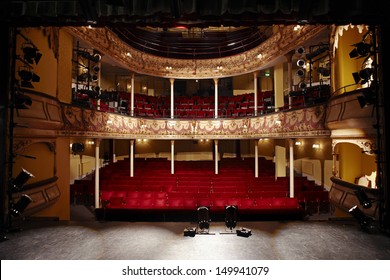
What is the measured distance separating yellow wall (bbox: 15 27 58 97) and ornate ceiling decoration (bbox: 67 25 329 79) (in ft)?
4.37

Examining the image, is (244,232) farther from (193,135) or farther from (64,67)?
(193,135)

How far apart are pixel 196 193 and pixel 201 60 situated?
7.74 m

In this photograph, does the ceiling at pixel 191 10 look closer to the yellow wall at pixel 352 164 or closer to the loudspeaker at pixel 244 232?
the loudspeaker at pixel 244 232

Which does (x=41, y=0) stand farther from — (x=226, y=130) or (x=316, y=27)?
(x=226, y=130)

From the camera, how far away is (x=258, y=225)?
175 inches

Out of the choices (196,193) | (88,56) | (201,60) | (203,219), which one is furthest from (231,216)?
(201,60)

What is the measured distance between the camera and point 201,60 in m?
13.5

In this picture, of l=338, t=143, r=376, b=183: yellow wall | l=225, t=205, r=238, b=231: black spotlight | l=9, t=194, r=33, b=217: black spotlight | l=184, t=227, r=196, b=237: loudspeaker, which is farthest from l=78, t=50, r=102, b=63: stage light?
l=338, t=143, r=376, b=183: yellow wall

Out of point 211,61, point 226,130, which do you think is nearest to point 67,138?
point 226,130

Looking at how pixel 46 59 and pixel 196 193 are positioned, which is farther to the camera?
pixel 196 193

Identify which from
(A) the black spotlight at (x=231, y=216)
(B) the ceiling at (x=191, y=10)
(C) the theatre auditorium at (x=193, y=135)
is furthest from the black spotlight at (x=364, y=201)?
(B) the ceiling at (x=191, y=10)

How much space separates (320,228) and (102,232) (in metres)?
3.74

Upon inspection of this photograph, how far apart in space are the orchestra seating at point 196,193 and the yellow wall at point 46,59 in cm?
353

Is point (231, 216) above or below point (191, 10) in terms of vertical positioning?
below
